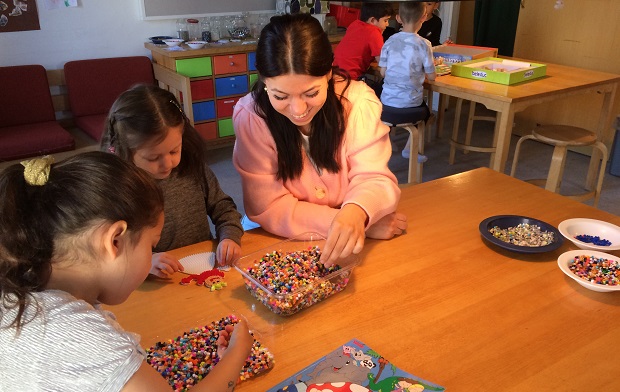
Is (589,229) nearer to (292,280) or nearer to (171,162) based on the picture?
(292,280)

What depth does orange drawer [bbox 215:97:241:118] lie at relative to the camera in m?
4.23

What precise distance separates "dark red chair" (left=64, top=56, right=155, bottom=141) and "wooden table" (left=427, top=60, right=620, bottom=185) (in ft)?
7.62

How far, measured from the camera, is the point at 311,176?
5.06 ft

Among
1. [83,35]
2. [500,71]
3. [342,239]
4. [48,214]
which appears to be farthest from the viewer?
[83,35]

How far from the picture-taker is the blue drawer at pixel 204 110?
4.13 metres

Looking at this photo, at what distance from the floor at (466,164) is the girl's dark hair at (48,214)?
2542 millimetres

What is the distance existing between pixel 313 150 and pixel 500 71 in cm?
194

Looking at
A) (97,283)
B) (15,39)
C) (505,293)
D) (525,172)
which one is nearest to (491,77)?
(525,172)

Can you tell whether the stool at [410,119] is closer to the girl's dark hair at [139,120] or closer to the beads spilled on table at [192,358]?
the girl's dark hair at [139,120]

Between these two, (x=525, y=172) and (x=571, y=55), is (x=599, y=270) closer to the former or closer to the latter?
(x=525, y=172)

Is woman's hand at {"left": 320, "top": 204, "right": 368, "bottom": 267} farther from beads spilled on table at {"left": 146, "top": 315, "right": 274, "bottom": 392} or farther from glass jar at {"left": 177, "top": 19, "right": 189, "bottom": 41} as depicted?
glass jar at {"left": 177, "top": 19, "right": 189, "bottom": 41}

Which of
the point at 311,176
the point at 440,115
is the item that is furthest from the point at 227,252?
the point at 440,115

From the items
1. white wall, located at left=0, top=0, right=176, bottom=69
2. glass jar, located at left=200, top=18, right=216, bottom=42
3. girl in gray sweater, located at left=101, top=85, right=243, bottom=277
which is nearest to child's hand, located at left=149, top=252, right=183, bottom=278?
girl in gray sweater, located at left=101, top=85, right=243, bottom=277

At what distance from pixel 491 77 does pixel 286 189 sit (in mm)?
2009
